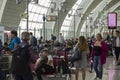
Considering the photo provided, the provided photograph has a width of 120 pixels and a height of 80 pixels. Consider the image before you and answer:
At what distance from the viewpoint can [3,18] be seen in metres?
42.9

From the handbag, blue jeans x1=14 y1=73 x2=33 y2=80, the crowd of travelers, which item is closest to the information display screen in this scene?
the crowd of travelers

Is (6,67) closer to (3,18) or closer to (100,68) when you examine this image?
(100,68)

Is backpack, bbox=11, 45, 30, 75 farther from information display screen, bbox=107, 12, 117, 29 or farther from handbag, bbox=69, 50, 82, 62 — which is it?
information display screen, bbox=107, 12, 117, 29

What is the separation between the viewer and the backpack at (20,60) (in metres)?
8.23

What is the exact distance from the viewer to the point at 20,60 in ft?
27.0

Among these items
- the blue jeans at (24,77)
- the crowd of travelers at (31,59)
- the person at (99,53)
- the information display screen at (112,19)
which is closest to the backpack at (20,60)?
the crowd of travelers at (31,59)

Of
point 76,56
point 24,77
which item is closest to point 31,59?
point 24,77

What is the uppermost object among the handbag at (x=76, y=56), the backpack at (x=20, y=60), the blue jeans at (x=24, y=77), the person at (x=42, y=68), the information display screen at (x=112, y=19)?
the information display screen at (x=112, y=19)

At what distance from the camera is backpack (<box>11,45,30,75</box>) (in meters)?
8.23

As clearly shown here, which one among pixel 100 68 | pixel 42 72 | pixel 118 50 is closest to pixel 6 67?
pixel 42 72

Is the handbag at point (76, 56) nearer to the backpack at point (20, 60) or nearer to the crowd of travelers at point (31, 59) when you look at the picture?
the crowd of travelers at point (31, 59)

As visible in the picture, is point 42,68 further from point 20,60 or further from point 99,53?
point 20,60

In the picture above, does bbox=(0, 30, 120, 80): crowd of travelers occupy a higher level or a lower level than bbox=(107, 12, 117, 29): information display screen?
lower

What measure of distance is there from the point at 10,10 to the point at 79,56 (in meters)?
32.8
